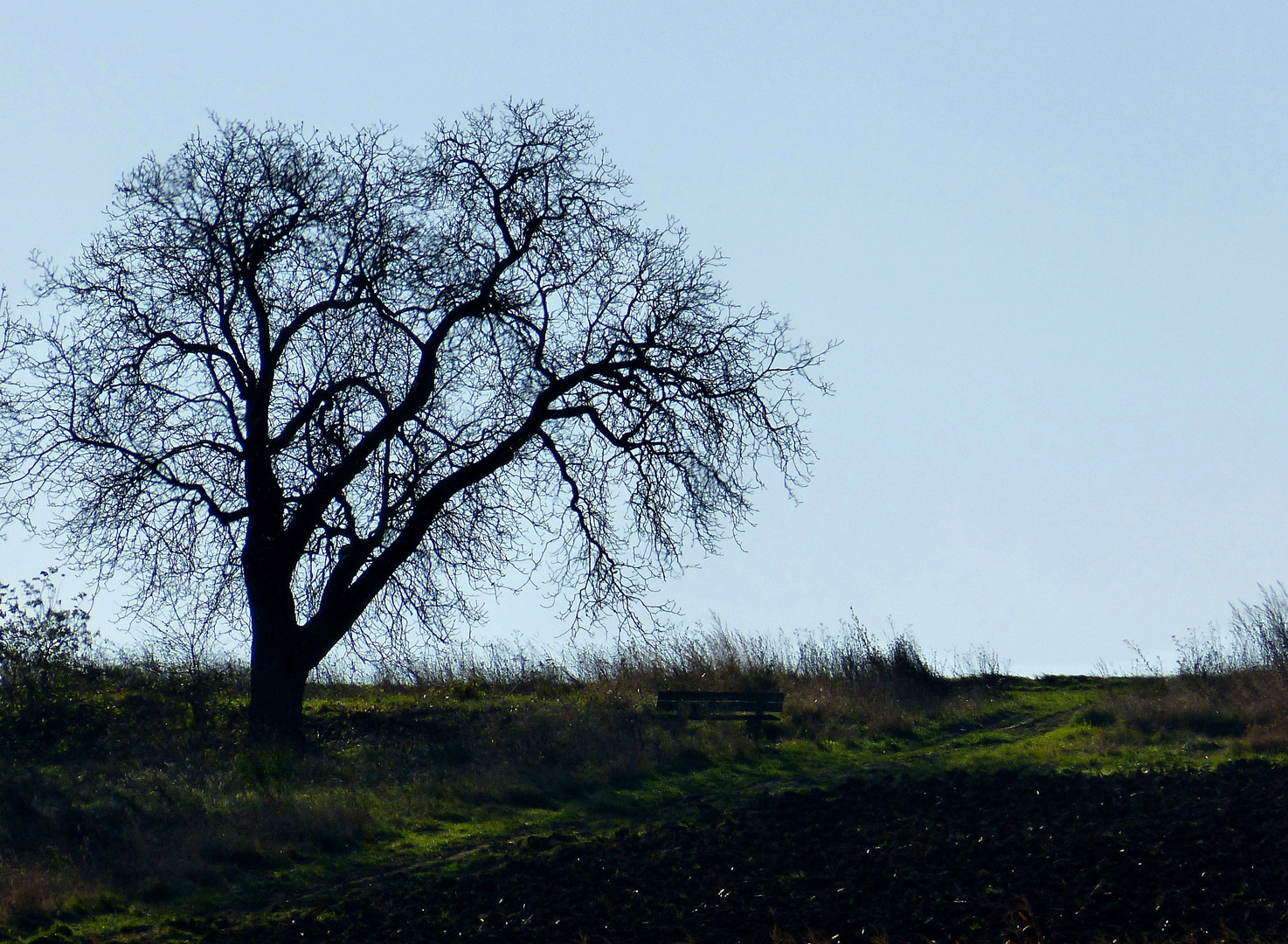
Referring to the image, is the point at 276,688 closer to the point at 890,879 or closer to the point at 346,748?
the point at 346,748

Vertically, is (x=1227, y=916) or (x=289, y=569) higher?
(x=289, y=569)

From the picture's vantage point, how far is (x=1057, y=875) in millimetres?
9508

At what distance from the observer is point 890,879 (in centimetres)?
974

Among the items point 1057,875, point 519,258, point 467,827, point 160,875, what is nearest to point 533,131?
point 519,258

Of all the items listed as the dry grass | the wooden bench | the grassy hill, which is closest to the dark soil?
the grassy hill

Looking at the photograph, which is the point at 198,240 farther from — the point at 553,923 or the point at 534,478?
the point at 553,923

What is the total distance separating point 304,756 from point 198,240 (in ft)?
25.6

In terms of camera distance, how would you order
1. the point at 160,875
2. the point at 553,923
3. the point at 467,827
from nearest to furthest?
the point at 553,923, the point at 160,875, the point at 467,827

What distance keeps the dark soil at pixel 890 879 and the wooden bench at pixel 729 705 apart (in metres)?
5.83

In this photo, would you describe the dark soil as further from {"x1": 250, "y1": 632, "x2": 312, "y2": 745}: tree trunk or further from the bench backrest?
{"x1": 250, "y1": 632, "x2": 312, "y2": 745}: tree trunk

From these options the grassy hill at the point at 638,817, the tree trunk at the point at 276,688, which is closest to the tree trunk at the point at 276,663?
the tree trunk at the point at 276,688

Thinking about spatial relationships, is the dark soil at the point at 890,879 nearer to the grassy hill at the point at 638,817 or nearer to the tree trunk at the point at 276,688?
the grassy hill at the point at 638,817

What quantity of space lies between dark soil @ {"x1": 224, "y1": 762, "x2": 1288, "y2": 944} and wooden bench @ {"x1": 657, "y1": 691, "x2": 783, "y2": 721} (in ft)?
19.1

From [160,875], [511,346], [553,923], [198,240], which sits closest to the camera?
[553,923]
